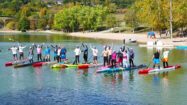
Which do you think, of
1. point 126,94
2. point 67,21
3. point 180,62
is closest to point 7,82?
point 126,94

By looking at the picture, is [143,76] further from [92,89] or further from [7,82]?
[7,82]

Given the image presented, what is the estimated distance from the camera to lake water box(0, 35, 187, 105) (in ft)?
108

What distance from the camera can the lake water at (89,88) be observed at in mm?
33031

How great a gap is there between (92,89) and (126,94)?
3534 mm

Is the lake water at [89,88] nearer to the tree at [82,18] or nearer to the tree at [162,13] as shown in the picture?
the tree at [162,13]

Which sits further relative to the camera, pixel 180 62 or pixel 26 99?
pixel 180 62

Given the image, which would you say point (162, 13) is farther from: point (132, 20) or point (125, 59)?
point (125, 59)

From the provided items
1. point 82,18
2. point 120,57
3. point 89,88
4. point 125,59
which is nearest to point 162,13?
point 120,57

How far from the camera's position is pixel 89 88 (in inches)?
1500

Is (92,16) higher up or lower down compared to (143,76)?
higher up

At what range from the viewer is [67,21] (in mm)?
171750

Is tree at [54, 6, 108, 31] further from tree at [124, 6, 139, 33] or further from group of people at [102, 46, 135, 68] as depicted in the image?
group of people at [102, 46, 135, 68]

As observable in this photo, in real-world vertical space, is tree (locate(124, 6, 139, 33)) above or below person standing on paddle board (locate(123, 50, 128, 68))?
above

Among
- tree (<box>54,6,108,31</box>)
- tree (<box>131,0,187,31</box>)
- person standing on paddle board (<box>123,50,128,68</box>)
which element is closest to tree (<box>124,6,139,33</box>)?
tree (<box>54,6,108,31</box>)
